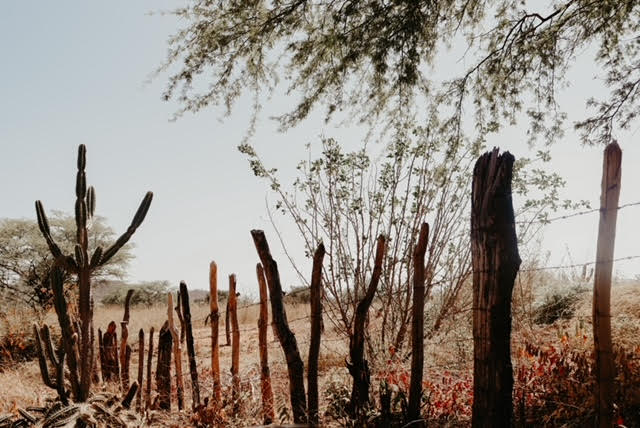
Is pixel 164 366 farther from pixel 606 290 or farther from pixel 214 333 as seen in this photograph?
pixel 606 290

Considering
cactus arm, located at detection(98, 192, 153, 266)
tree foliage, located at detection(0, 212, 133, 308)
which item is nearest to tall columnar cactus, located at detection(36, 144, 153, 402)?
cactus arm, located at detection(98, 192, 153, 266)

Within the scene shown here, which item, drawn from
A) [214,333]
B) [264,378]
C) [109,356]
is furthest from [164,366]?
[264,378]

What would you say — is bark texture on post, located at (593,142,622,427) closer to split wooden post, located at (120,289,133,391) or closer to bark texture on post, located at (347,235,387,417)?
bark texture on post, located at (347,235,387,417)

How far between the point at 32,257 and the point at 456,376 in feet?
63.3

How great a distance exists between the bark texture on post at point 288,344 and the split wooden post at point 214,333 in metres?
0.91

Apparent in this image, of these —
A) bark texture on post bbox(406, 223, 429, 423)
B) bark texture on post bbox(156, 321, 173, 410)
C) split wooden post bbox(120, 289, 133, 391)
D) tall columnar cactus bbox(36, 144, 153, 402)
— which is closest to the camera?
bark texture on post bbox(406, 223, 429, 423)

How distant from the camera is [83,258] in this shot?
13.8 feet

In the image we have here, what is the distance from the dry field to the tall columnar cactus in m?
0.76

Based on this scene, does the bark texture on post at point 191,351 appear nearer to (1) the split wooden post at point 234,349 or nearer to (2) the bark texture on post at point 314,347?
(1) the split wooden post at point 234,349

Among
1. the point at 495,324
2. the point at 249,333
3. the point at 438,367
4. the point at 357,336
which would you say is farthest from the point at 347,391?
the point at 249,333

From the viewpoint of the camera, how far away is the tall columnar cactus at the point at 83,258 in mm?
4073

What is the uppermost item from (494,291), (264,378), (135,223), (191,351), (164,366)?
(135,223)

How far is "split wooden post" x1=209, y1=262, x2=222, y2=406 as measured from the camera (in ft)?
14.7

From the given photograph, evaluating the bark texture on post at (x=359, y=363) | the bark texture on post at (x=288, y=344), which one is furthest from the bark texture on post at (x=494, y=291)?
the bark texture on post at (x=288, y=344)
